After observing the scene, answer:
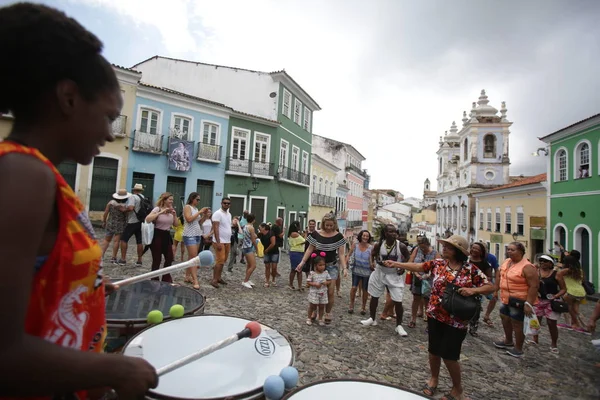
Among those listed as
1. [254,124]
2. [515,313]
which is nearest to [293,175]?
[254,124]

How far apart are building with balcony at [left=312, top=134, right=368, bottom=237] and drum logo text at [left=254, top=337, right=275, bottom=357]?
35728mm

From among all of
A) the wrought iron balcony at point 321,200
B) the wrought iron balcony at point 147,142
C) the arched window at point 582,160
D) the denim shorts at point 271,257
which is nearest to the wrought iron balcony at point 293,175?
the wrought iron balcony at point 321,200

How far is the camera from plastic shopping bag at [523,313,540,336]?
4863 mm

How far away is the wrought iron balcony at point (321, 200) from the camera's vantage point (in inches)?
1172

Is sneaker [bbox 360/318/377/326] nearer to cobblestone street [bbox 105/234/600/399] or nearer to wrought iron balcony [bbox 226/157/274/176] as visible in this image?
cobblestone street [bbox 105/234/600/399]

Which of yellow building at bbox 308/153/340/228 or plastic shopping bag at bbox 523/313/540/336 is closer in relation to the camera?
plastic shopping bag at bbox 523/313/540/336

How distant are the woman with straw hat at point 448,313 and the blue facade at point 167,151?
15.9 meters

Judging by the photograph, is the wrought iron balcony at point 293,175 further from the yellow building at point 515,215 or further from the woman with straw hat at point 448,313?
the woman with straw hat at point 448,313

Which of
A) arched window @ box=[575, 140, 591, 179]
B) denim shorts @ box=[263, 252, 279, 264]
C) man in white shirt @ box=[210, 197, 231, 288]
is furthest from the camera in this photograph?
arched window @ box=[575, 140, 591, 179]

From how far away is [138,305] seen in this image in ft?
8.55

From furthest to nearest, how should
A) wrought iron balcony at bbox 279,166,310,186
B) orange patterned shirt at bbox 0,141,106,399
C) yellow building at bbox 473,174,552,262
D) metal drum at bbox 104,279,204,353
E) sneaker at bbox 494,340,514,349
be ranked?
wrought iron balcony at bbox 279,166,310,186, yellow building at bbox 473,174,552,262, sneaker at bbox 494,340,514,349, metal drum at bbox 104,279,204,353, orange patterned shirt at bbox 0,141,106,399

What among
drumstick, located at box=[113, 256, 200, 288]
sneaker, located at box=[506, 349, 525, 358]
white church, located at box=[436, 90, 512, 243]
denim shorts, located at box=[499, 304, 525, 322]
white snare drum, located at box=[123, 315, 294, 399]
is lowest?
sneaker, located at box=[506, 349, 525, 358]

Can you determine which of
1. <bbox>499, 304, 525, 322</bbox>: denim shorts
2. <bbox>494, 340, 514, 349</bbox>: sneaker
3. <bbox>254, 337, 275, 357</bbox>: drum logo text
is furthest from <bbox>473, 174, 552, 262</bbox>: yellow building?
<bbox>254, 337, 275, 357</bbox>: drum logo text

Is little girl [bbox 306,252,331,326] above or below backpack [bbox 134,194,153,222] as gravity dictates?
below
